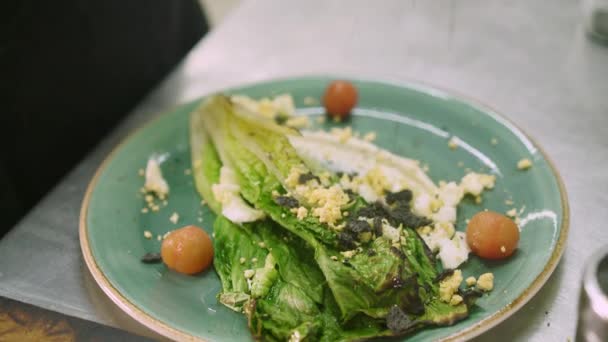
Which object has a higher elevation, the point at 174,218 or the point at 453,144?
the point at 453,144

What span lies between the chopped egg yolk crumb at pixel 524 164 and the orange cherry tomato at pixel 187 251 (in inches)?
25.8

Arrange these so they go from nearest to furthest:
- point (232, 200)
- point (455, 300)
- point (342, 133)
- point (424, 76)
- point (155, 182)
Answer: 1. point (455, 300)
2. point (232, 200)
3. point (155, 182)
4. point (342, 133)
5. point (424, 76)

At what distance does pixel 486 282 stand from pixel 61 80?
1.04 meters

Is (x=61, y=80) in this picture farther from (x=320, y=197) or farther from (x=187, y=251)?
(x=320, y=197)

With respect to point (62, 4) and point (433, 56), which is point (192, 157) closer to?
point (62, 4)

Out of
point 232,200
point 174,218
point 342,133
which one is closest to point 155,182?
point 174,218

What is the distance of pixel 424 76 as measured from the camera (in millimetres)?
1751

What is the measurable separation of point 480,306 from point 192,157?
0.75m

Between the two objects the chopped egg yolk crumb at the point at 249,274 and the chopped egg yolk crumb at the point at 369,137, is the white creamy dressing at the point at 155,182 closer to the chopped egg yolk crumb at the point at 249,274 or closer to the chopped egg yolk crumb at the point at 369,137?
the chopped egg yolk crumb at the point at 249,274

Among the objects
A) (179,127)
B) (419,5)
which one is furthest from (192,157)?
(419,5)

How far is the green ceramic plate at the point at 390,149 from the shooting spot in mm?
999

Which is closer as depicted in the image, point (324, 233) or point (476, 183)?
point (324, 233)

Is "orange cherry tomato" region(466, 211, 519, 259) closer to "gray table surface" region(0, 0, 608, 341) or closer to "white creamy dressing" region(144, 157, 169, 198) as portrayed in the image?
"gray table surface" region(0, 0, 608, 341)

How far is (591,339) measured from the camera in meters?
0.89
